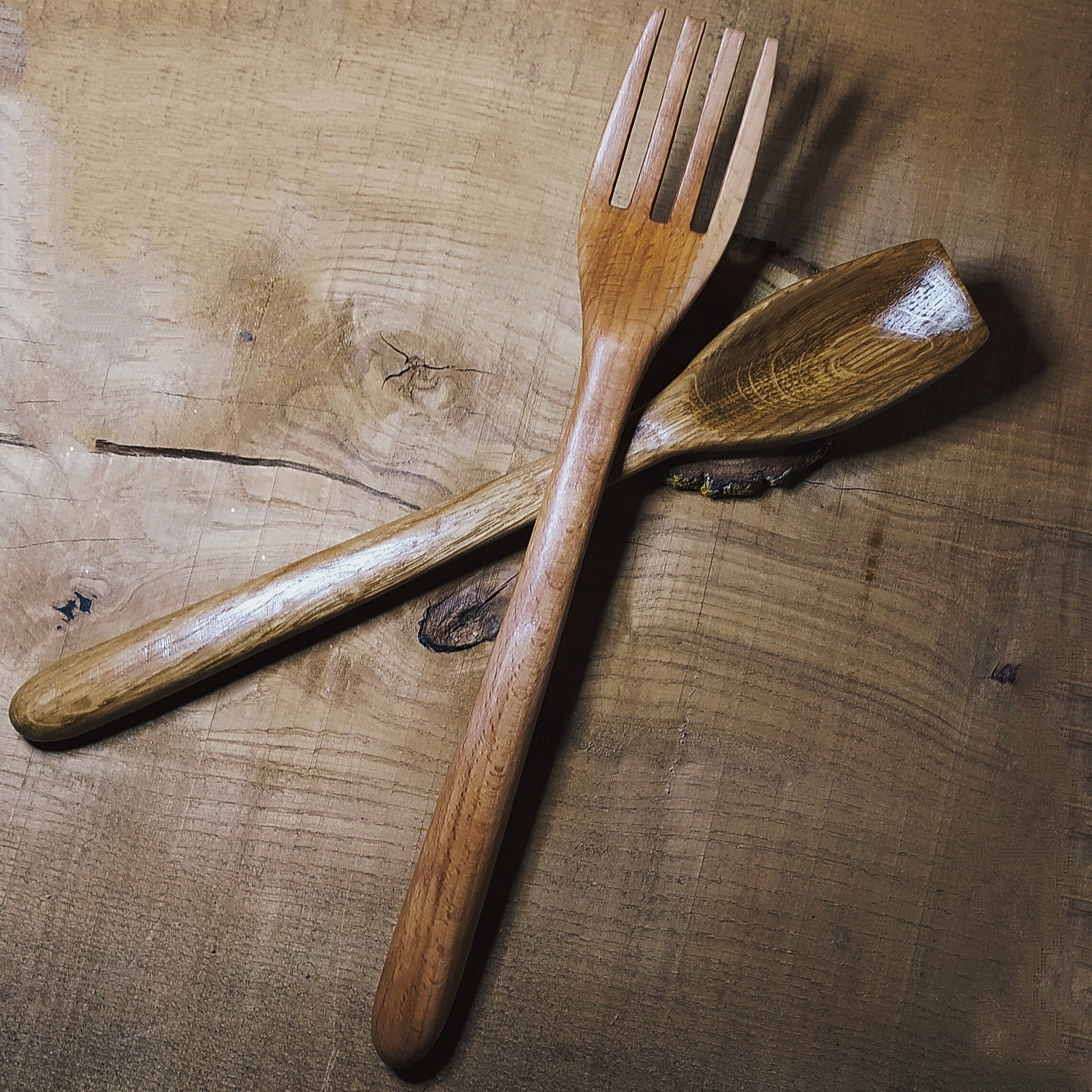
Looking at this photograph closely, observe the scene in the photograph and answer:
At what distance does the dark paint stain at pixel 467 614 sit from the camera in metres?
0.66

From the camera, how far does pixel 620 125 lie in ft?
2.08

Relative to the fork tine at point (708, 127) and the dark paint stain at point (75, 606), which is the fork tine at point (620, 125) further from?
the dark paint stain at point (75, 606)

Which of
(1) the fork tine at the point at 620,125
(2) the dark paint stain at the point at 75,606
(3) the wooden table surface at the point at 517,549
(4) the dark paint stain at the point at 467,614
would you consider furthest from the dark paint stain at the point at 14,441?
(1) the fork tine at the point at 620,125

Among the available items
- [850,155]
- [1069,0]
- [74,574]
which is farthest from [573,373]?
[1069,0]

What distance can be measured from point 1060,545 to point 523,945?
51cm

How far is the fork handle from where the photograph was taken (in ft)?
1.86

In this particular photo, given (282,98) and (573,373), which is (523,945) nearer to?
(573,373)

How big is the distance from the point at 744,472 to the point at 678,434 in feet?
0.23

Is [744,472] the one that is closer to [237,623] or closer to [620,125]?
[620,125]

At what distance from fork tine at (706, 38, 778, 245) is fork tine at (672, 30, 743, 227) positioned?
17 mm

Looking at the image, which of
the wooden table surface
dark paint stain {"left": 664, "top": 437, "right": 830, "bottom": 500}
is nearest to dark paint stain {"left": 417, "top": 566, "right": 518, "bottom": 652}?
the wooden table surface

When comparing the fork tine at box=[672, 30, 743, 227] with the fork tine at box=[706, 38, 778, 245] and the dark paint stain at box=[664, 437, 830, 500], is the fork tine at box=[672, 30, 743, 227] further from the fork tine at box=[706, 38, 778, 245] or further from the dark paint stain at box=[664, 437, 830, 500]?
the dark paint stain at box=[664, 437, 830, 500]

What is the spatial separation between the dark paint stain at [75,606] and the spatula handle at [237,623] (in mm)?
52

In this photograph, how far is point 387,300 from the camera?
690 millimetres
